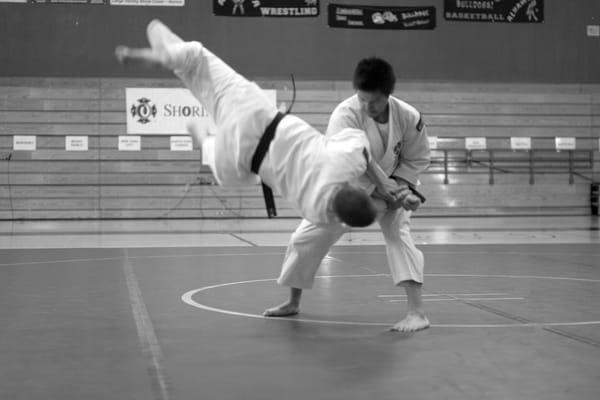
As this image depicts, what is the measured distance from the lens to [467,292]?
572 centimetres

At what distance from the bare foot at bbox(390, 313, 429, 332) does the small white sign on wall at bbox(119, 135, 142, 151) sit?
12.6 m

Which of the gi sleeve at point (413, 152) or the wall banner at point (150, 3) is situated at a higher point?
the wall banner at point (150, 3)

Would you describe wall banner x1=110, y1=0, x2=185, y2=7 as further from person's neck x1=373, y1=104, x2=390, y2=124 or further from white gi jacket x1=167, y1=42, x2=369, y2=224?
person's neck x1=373, y1=104, x2=390, y2=124

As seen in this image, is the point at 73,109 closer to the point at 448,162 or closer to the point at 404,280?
the point at 448,162

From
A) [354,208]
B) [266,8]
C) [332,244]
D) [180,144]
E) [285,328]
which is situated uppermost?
[266,8]

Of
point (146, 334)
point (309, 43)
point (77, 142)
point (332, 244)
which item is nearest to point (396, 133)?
point (332, 244)

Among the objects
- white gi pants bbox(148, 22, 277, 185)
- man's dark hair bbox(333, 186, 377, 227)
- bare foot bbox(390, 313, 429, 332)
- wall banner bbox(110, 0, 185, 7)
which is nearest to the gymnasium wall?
wall banner bbox(110, 0, 185, 7)

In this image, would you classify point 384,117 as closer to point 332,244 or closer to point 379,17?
point 332,244

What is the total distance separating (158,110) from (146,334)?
12.5 meters

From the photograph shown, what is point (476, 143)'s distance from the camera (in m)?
17.0

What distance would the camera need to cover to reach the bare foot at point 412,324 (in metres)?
4.23

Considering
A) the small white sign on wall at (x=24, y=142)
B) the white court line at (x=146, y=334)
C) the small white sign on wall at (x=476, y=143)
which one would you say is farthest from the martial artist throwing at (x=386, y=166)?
the small white sign on wall at (x=476, y=143)

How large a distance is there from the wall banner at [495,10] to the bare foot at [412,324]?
44.0ft

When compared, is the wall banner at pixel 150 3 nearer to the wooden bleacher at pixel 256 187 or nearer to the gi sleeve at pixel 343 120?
the wooden bleacher at pixel 256 187
